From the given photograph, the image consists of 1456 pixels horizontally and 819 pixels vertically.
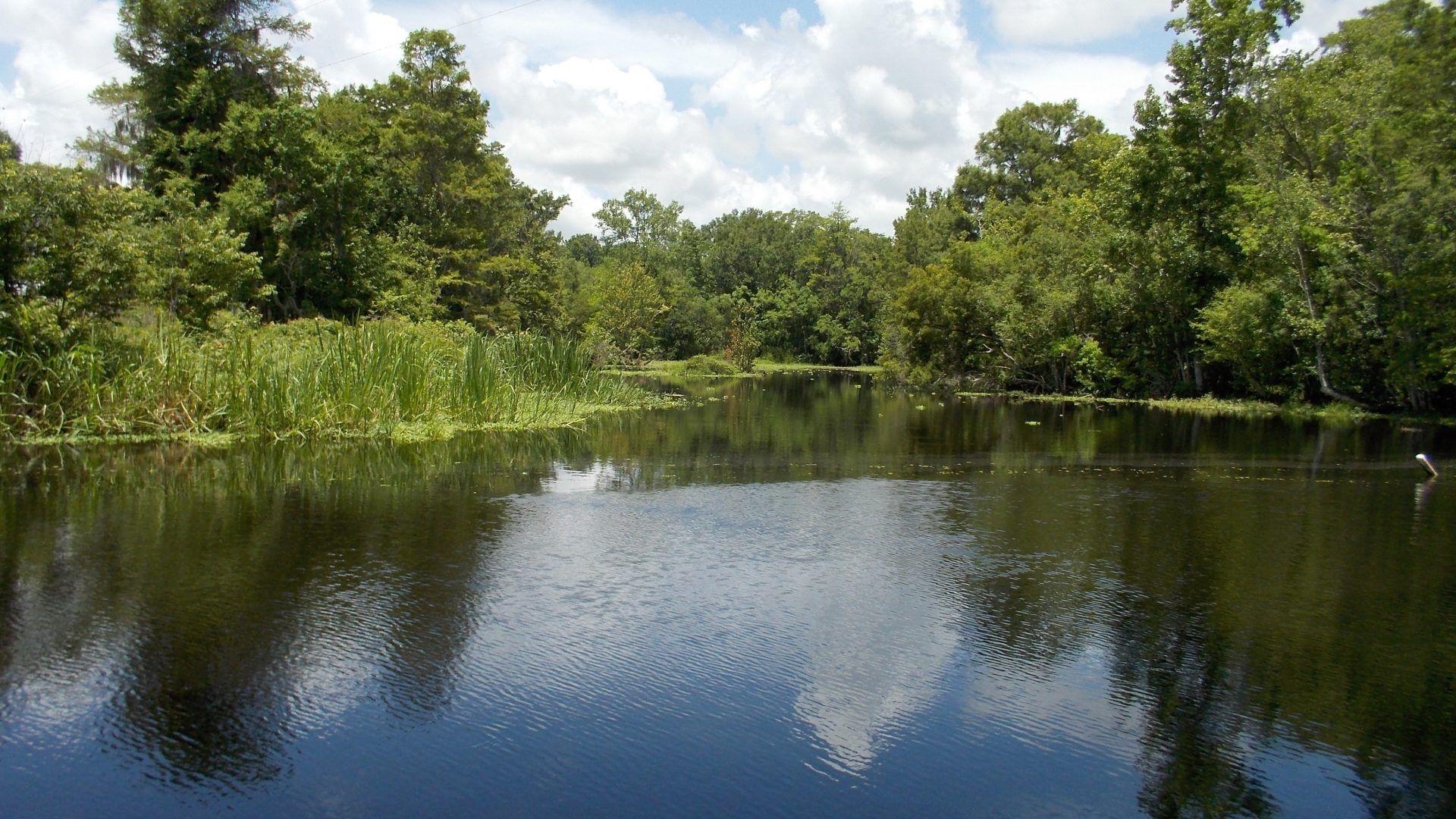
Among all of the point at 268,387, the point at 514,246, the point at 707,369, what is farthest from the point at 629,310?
the point at 268,387

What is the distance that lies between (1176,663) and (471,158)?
111 feet

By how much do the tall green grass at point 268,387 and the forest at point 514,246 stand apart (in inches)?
2.4

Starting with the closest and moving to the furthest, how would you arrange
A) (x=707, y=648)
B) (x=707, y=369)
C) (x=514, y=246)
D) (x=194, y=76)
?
(x=707, y=648), (x=194, y=76), (x=514, y=246), (x=707, y=369)

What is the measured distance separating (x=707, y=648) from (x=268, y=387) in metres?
11.9

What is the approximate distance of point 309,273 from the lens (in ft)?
91.1

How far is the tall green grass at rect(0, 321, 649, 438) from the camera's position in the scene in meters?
14.5

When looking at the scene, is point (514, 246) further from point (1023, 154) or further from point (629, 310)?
point (1023, 154)

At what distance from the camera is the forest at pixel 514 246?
15227 millimetres

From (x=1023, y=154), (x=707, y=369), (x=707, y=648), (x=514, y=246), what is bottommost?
(x=707, y=648)

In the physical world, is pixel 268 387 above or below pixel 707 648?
above

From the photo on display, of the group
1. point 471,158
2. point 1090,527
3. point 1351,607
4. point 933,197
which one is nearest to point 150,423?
point 1090,527

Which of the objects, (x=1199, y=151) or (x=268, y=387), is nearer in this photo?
(x=268, y=387)

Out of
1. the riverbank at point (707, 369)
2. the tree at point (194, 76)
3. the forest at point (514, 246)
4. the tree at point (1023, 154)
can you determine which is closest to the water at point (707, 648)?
the forest at point (514, 246)

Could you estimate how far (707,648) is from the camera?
6.52m
